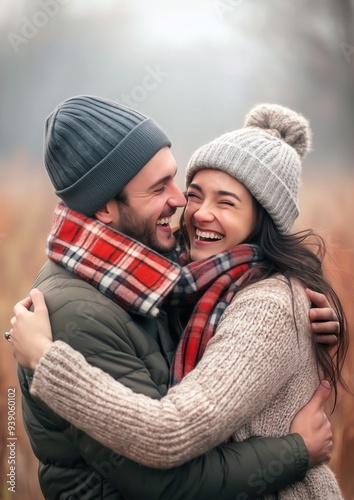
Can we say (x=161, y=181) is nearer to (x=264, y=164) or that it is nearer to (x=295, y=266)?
(x=264, y=164)

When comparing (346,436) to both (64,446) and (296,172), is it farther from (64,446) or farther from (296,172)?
(64,446)

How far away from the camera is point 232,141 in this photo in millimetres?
1818

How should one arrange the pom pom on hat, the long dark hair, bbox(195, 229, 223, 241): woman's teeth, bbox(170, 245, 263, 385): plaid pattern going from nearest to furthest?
bbox(170, 245, 263, 385): plaid pattern → the long dark hair → bbox(195, 229, 223, 241): woman's teeth → the pom pom on hat

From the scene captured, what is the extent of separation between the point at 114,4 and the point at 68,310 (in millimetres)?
1885

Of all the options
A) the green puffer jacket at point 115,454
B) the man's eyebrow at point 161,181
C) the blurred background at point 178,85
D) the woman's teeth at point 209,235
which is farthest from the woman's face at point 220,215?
the blurred background at point 178,85

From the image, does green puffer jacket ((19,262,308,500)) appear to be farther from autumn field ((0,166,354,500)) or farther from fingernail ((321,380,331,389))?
autumn field ((0,166,354,500))

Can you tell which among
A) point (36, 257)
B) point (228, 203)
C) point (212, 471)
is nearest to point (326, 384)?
point (212, 471)

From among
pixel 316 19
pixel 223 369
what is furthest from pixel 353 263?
pixel 223 369

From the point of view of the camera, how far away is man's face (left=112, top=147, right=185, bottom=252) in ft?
5.50

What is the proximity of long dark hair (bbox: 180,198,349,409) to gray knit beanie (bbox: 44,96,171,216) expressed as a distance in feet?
1.34

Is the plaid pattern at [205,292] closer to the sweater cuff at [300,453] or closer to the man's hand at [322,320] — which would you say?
the man's hand at [322,320]

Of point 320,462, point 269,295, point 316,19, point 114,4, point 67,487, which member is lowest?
point 67,487

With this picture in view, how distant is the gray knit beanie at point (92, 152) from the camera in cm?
161

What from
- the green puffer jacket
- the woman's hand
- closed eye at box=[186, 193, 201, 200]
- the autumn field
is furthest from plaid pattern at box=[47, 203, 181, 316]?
the autumn field
